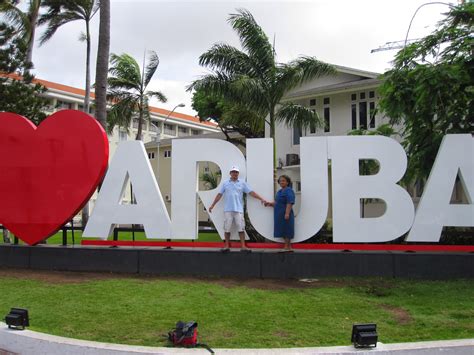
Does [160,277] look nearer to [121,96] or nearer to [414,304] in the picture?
[414,304]

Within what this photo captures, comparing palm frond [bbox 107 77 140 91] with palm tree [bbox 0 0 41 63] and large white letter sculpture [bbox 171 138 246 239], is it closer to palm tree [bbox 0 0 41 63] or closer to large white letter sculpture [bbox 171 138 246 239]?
palm tree [bbox 0 0 41 63]

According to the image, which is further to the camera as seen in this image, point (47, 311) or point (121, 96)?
point (121, 96)

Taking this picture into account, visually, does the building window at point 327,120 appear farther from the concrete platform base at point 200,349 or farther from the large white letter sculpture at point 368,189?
the concrete platform base at point 200,349

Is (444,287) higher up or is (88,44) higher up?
(88,44)

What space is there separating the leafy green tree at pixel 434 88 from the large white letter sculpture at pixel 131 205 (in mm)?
6301

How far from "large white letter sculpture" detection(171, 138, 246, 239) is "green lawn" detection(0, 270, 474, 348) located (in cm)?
130

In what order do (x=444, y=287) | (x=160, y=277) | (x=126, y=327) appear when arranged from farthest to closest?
1. (x=160, y=277)
2. (x=444, y=287)
3. (x=126, y=327)

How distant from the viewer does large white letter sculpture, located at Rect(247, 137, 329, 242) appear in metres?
9.98

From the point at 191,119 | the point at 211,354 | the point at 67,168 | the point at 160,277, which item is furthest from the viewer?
the point at 191,119

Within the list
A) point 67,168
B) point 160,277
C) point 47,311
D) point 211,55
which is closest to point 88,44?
point 211,55

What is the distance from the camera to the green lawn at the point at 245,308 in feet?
19.9

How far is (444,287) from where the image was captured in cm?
863

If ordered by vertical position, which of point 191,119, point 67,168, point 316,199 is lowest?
point 316,199

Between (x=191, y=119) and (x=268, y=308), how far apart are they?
64957mm
